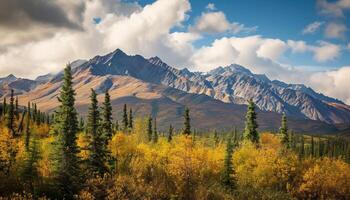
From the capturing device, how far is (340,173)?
9156cm

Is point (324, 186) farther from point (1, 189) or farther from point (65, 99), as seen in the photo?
point (1, 189)

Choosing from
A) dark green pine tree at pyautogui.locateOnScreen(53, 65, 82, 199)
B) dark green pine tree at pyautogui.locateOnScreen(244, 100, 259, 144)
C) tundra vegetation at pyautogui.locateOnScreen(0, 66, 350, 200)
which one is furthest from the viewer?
dark green pine tree at pyautogui.locateOnScreen(244, 100, 259, 144)

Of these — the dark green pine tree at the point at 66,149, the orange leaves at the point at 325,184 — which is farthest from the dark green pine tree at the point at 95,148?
the orange leaves at the point at 325,184

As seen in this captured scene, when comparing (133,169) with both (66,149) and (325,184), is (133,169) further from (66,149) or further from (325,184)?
(325,184)

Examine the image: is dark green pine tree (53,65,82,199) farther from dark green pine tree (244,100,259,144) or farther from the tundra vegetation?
dark green pine tree (244,100,259,144)

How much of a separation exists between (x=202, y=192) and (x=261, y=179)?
24980mm

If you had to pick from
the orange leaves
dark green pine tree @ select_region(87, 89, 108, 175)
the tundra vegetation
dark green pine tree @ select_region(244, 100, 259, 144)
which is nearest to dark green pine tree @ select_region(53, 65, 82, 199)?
the tundra vegetation

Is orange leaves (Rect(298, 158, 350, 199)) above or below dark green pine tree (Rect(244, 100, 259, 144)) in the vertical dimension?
below

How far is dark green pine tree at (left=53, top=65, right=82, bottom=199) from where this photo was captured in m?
55.8

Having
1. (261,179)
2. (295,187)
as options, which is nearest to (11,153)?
(261,179)

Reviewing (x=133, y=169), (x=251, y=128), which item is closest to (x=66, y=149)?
(x=133, y=169)

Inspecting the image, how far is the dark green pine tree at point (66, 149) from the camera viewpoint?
55844mm

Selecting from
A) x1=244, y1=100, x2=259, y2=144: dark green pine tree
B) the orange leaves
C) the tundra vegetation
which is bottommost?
the orange leaves

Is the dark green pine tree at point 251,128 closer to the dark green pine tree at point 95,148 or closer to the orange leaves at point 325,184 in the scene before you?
the orange leaves at point 325,184
